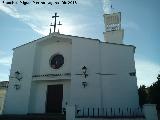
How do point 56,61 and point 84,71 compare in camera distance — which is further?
point 56,61

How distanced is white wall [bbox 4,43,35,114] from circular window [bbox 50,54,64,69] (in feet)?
6.14

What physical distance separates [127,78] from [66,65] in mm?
5602

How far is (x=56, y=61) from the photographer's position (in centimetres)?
1930

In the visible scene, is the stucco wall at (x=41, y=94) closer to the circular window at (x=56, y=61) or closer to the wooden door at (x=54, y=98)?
the wooden door at (x=54, y=98)

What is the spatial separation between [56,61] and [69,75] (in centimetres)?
260

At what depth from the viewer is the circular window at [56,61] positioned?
62.3 feet

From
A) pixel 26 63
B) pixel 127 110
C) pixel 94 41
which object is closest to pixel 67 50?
pixel 94 41

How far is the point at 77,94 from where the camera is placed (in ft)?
53.9

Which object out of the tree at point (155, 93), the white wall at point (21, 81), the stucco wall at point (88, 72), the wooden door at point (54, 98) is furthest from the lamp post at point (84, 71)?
the tree at point (155, 93)

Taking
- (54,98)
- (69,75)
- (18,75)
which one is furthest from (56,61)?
(18,75)

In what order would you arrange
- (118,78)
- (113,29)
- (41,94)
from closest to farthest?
(118,78), (41,94), (113,29)

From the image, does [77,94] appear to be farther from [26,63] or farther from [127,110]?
[26,63]

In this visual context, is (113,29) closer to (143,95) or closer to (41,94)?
(143,95)

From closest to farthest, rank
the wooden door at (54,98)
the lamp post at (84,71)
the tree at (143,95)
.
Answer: the lamp post at (84,71) < the wooden door at (54,98) < the tree at (143,95)
